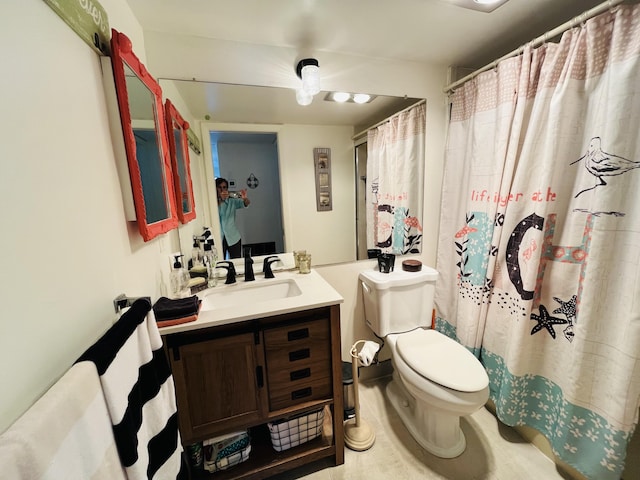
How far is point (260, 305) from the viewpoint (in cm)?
111

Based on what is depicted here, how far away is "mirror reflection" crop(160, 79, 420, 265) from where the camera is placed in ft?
4.68

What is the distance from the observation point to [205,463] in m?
1.13

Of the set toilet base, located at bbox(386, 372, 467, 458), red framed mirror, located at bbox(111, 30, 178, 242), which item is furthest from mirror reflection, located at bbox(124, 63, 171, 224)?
toilet base, located at bbox(386, 372, 467, 458)

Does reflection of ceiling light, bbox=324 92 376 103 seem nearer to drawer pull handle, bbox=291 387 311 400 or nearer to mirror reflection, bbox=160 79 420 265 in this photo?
mirror reflection, bbox=160 79 420 265

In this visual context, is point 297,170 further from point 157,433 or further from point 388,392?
point 388,392

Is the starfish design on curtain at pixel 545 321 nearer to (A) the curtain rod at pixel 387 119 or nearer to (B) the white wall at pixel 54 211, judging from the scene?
(A) the curtain rod at pixel 387 119

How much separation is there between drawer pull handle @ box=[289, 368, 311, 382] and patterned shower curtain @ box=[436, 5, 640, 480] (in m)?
1.03

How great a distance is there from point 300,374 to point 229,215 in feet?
3.11

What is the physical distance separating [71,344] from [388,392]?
68.7 inches

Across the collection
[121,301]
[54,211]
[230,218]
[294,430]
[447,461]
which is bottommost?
[447,461]

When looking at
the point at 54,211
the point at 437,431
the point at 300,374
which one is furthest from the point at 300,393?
the point at 54,211

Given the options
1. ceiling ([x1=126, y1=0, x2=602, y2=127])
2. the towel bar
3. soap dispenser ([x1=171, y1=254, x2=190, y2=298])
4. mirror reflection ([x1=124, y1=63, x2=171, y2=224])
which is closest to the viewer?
the towel bar

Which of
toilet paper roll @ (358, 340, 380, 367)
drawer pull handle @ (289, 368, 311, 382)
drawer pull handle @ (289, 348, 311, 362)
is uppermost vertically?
drawer pull handle @ (289, 348, 311, 362)

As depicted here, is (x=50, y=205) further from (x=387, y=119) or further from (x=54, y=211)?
(x=387, y=119)
